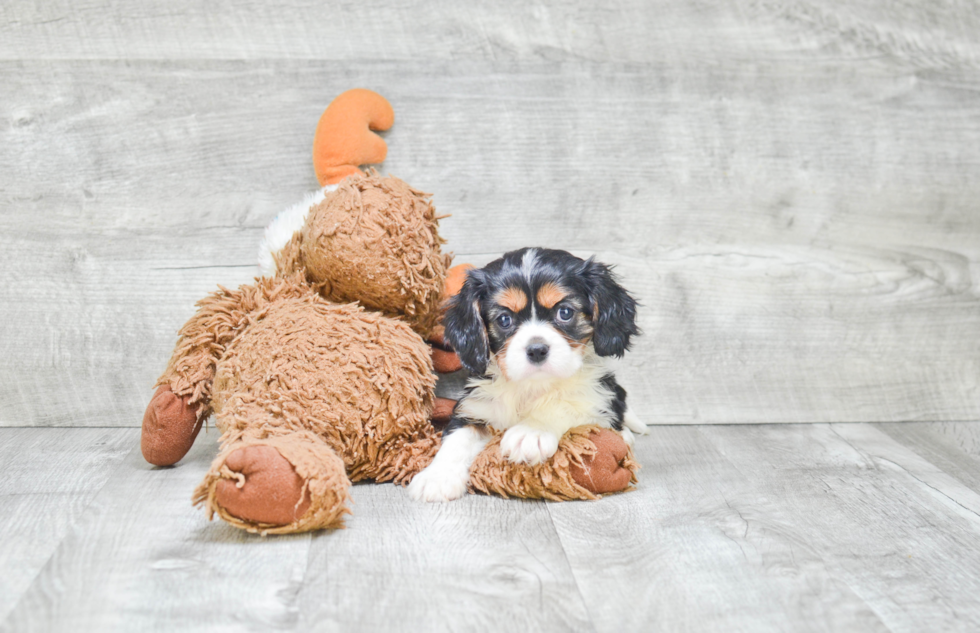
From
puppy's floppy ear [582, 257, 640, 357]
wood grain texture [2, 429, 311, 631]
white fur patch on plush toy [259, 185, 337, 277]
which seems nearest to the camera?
wood grain texture [2, 429, 311, 631]

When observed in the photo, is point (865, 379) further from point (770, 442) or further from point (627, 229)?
point (627, 229)

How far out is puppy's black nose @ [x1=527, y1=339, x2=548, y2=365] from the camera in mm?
1725

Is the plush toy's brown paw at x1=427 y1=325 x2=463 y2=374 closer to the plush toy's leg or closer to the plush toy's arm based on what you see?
the plush toy's arm

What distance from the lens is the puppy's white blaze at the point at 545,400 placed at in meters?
1.89

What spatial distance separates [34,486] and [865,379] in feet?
7.92

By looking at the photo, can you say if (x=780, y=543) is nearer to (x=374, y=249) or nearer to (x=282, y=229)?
(x=374, y=249)

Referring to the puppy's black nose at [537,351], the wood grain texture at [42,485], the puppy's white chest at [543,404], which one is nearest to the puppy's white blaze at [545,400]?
the puppy's white chest at [543,404]

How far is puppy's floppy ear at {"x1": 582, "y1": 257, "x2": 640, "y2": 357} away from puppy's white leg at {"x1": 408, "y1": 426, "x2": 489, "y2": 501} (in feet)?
1.28

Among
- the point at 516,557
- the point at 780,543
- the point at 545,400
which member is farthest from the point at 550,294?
the point at 780,543

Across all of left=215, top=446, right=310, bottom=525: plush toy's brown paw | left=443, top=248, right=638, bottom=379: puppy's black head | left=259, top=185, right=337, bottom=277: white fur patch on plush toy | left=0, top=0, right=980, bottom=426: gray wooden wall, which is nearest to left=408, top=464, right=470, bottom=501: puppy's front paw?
left=443, top=248, right=638, bottom=379: puppy's black head

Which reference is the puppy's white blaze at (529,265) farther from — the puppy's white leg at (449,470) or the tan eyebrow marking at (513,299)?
the puppy's white leg at (449,470)

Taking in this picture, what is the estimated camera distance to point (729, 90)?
2.47 meters

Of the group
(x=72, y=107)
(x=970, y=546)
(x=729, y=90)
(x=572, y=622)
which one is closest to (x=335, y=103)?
(x=72, y=107)

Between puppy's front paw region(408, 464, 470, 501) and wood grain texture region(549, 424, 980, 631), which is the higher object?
puppy's front paw region(408, 464, 470, 501)
